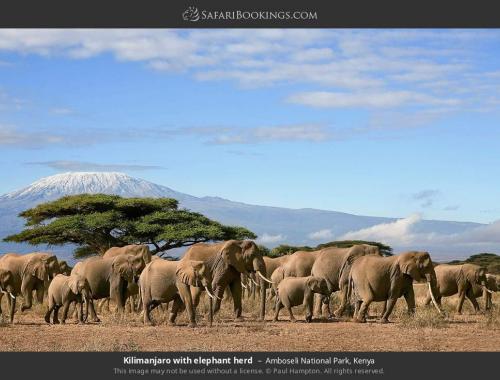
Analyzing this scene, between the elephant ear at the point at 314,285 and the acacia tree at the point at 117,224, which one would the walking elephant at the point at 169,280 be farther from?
the acacia tree at the point at 117,224

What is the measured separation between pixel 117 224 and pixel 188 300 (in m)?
30.5

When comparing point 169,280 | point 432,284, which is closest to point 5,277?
point 169,280

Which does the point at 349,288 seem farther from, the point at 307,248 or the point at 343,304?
the point at 307,248

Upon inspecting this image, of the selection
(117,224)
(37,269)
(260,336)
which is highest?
(117,224)

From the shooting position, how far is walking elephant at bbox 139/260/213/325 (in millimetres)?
21391

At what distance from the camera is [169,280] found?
21.6 metres

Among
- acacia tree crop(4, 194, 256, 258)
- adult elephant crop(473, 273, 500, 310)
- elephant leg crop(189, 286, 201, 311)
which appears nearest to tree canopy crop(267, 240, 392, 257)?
acacia tree crop(4, 194, 256, 258)

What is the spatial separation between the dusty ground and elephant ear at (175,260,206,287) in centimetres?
100

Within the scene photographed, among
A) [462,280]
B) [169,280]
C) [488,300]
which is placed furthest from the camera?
[488,300]

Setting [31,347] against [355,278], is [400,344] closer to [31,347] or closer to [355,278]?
[355,278]

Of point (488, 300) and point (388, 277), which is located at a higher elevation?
point (388, 277)

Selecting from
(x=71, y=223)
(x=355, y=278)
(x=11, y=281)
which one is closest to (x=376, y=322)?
(x=355, y=278)

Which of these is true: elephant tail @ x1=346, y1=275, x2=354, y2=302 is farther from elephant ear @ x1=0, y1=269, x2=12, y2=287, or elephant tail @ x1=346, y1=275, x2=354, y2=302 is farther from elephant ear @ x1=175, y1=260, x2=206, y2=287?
elephant ear @ x1=0, y1=269, x2=12, y2=287

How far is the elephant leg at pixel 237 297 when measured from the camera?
922 inches
